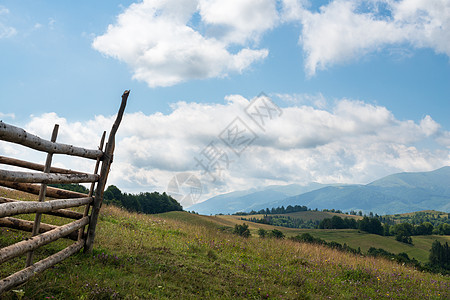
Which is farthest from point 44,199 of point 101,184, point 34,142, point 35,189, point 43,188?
point 101,184

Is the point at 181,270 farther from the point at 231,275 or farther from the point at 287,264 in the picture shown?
the point at 287,264

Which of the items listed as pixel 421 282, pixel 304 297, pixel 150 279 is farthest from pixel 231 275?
pixel 421 282

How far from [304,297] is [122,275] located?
4.62 m

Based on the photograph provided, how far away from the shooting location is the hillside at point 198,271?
5.75 metres

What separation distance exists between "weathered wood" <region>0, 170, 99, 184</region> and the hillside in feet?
5.91

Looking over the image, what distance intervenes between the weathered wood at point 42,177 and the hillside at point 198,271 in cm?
180

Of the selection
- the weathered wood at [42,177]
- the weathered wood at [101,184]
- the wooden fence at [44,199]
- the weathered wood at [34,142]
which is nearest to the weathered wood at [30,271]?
the wooden fence at [44,199]

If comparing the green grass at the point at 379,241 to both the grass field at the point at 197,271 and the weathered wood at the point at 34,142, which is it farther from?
the weathered wood at the point at 34,142

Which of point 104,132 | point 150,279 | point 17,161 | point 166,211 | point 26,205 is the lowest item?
point 166,211

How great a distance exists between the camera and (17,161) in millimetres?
7344

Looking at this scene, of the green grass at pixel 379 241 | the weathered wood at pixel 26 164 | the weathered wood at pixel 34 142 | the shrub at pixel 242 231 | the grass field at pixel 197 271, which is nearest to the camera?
the weathered wood at pixel 34 142

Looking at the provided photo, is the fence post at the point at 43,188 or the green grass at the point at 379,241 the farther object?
the green grass at the point at 379,241

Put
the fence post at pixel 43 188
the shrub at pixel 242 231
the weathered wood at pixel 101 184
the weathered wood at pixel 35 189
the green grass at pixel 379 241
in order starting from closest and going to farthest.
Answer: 1. the fence post at pixel 43 188
2. the weathered wood at pixel 35 189
3. the weathered wood at pixel 101 184
4. the shrub at pixel 242 231
5. the green grass at pixel 379 241

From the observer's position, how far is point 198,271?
8023 mm
